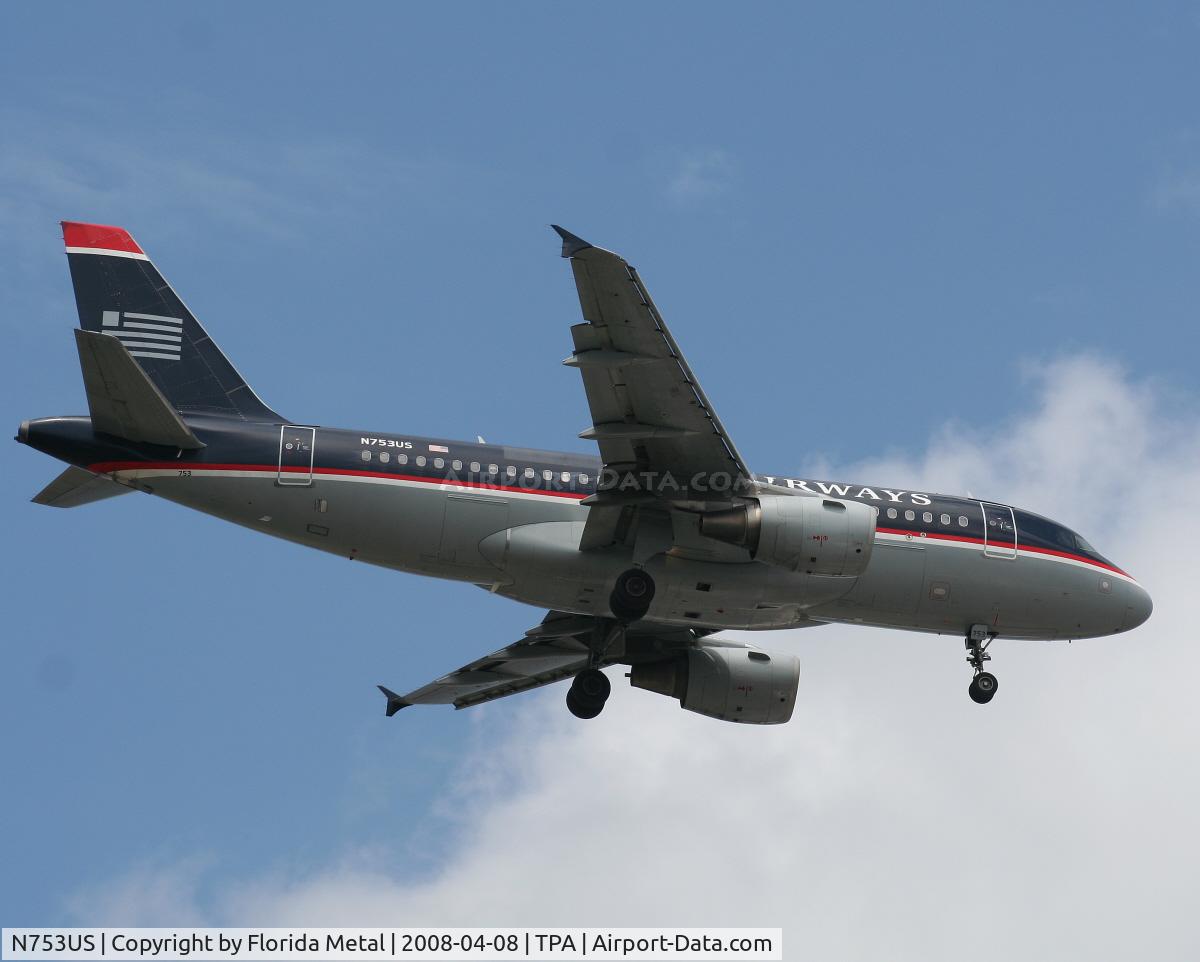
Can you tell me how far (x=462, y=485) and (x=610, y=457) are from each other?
2824 mm

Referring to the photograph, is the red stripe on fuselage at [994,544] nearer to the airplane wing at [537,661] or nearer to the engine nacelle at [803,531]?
the engine nacelle at [803,531]

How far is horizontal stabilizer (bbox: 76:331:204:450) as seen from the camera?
29812mm

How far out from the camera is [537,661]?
127 feet

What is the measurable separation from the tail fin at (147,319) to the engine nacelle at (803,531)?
9.01 m

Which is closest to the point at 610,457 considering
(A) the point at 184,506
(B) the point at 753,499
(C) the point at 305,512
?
(B) the point at 753,499

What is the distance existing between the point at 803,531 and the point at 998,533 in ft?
18.8

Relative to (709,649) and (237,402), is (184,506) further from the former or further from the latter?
(709,649)

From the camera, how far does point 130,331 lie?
33.8 metres

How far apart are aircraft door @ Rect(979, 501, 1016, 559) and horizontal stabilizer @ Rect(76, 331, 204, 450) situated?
1546 centimetres

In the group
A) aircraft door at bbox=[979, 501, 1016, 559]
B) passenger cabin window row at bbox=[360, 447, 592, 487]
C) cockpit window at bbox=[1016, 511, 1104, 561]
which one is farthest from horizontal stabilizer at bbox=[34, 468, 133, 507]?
cockpit window at bbox=[1016, 511, 1104, 561]

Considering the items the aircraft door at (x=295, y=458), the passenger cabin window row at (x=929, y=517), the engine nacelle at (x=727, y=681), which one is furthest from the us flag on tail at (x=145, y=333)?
the passenger cabin window row at (x=929, y=517)

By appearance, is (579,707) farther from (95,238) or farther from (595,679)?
(95,238)

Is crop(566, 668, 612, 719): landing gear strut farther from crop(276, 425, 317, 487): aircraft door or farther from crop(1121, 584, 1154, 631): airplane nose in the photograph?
crop(1121, 584, 1154, 631): airplane nose

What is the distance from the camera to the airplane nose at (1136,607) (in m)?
36.2
